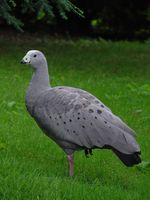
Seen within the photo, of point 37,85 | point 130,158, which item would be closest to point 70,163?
point 130,158

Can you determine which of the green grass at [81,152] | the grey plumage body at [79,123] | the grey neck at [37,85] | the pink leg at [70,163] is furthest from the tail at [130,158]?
the grey neck at [37,85]

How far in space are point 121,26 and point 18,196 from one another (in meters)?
18.6

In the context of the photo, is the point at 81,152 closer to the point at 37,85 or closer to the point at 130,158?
the point at 37,85

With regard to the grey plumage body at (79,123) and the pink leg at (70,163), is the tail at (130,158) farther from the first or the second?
the pink leg at (70,163)

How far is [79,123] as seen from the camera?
633cm

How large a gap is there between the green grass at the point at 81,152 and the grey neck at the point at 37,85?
2.02 ft

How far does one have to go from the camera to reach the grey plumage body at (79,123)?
6215 mm

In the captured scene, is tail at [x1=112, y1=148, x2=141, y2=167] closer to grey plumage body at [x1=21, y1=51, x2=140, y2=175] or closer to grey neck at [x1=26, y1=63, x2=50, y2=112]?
grey plumage body at [x1=21, y1=51, x2=140, y2=175]

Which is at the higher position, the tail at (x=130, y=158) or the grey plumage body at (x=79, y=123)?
the grey plumage body at (x=79, y=123)

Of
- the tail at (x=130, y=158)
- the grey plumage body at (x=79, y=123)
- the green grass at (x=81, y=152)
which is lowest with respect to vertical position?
the green grass at (x=81, y=152)

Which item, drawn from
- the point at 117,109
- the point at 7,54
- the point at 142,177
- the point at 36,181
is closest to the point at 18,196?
the point at 36,181

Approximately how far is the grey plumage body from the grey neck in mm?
38

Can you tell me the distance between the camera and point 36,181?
566 centimetres

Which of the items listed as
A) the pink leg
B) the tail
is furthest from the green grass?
the tail
